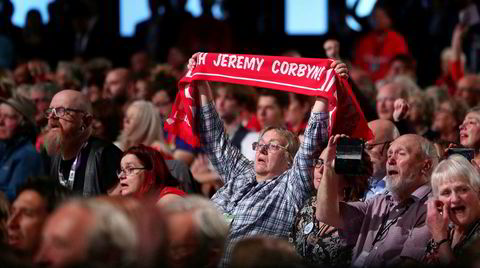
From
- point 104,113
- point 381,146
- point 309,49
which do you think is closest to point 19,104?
point 104,113

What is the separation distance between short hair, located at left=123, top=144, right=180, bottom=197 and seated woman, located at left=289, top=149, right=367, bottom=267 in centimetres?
93

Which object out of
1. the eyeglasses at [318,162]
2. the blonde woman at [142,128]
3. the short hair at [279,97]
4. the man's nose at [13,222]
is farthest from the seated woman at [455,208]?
the short hair at [279,97]

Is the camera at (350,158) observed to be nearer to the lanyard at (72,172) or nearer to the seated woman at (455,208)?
the seated woman at (455,208)

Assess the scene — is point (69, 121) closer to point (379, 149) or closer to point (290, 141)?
point (290, 141)

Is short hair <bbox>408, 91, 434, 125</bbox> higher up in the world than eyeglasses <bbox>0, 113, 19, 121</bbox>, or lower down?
higher up

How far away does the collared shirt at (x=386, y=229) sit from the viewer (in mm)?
7758

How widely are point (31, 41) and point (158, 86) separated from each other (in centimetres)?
362

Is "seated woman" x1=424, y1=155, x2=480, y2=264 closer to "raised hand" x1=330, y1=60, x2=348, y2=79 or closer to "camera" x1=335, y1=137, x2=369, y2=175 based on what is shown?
"camera" x1=335, y1=137, x2=369, y2=175

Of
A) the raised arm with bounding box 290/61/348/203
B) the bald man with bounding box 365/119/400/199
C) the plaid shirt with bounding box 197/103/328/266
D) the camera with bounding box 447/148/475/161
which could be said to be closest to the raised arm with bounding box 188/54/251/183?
the plaid shirt with bounding box 197/103/328/266

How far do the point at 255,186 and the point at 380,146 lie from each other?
104cm

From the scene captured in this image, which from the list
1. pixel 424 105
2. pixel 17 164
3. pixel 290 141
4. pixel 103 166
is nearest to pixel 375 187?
pixel 290 141

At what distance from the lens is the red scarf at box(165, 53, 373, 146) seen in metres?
8.23

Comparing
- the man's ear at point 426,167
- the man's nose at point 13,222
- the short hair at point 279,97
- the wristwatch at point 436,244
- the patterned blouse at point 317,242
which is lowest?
the patterned blouse at point 317,242

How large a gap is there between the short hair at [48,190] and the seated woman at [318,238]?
1793 millimetres
